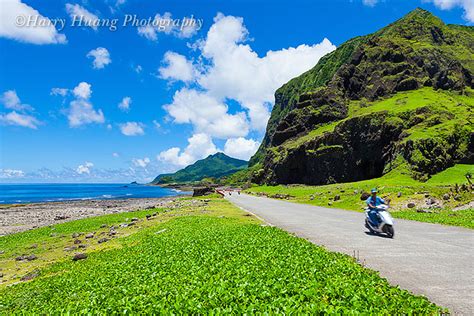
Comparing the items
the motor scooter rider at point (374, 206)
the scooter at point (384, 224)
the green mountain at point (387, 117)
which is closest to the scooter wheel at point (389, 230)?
the scooter at point (384, 224)

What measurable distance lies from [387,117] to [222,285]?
96699mm

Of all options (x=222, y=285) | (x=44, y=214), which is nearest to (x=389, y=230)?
(x=222, y=285)

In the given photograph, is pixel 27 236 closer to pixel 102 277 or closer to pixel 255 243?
pixel 102 277

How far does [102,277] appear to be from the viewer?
14.4 meters

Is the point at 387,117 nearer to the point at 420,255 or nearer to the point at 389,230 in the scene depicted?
the point at 389,230

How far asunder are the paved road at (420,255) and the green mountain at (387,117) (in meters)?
50.4

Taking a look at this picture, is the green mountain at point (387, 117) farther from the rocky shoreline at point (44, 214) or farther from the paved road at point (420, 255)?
the rocky shoreline at point (44, 214)

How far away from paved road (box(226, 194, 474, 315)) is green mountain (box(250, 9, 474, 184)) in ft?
165

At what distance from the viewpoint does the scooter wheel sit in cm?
1966

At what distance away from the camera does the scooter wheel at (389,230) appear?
1966 centimetres

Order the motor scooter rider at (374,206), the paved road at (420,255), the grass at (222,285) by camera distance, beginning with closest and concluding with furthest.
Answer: the grass at (222,285)
the paved road at (420,255)
the motor scooter rider at (374,206)

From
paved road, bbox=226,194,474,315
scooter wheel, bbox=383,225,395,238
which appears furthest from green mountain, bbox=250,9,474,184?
scooter wheel, bbox=383,225,395,238

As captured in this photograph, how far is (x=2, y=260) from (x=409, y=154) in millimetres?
74535

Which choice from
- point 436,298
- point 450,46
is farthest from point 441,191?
point 450,46
